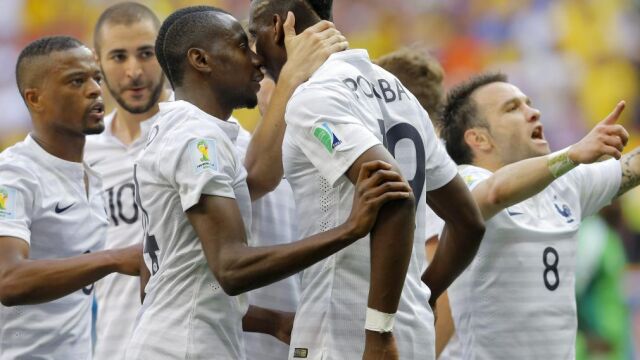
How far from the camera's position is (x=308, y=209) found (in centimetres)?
385

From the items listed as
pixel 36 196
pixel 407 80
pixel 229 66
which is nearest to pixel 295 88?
pixel 229 66

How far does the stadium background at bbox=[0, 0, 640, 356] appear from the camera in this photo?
12.1 metres

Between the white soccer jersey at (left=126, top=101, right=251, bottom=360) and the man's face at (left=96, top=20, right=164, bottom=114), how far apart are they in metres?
2.43

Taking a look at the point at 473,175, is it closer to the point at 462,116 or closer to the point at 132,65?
the point at 462,116

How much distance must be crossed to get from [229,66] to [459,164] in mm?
1973

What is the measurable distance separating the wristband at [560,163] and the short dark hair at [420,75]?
4.42 ft

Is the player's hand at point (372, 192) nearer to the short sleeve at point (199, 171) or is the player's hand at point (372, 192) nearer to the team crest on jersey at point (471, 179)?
the short sleeve at point (199, 171)

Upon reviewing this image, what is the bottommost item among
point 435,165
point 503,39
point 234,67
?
point 435,165

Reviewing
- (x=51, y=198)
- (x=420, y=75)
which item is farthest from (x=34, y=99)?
(x=420, y=75)

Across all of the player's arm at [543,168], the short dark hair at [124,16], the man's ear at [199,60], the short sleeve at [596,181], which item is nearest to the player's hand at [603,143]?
the player's arm at [543,168]

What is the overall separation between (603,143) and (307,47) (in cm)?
140

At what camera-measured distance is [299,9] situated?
13.1 ft

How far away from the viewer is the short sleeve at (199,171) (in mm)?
3717

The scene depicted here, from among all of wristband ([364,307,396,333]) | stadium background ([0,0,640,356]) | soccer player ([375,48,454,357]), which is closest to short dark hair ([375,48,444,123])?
soccer player ([375,48,454,357])
